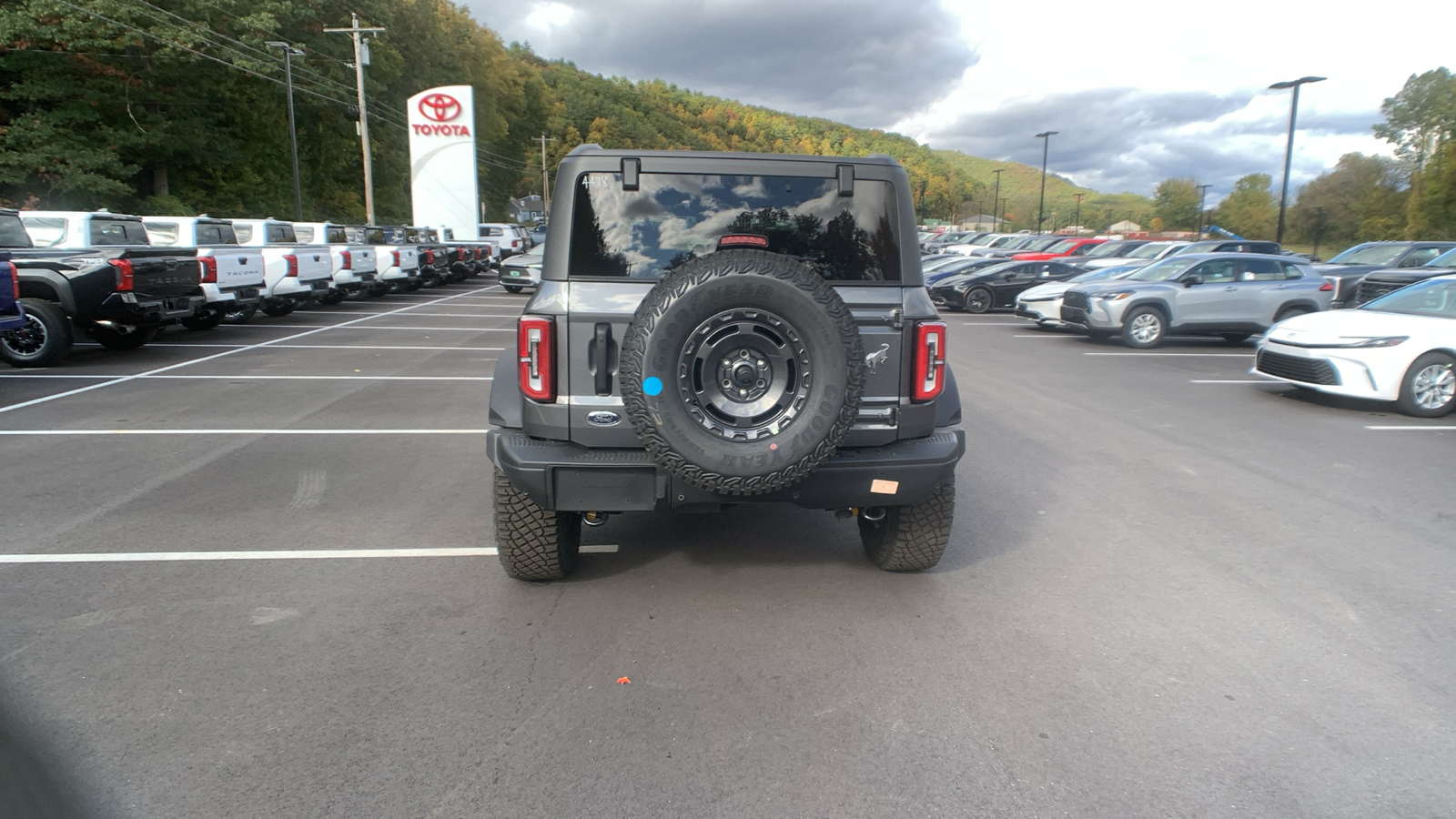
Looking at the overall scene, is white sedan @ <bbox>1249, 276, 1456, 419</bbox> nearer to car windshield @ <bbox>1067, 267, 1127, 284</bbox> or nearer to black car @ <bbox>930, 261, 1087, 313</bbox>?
car windshield @ <bbox>1067, 267, 1127, 284</bbox>

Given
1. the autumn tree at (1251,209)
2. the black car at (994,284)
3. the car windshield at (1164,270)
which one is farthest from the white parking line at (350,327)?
the autumn tree at (1251,209)

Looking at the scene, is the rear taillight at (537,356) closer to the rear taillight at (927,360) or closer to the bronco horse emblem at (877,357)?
the bronco horse emblem at (877,357)

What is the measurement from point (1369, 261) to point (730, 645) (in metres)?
→ 23.5

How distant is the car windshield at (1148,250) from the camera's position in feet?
90.8

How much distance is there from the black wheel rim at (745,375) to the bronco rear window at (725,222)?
1.83 ft

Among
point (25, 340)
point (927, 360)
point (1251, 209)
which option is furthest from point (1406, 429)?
point (1251, 209)

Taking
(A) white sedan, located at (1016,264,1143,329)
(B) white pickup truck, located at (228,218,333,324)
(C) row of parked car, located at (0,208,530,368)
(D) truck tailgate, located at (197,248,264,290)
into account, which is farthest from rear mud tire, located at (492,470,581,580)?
(A) white sedan, located at (1016,264,1143,329)

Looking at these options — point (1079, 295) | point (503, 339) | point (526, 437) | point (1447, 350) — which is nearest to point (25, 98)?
point (503, 339)

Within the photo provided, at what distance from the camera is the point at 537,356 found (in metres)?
3.92

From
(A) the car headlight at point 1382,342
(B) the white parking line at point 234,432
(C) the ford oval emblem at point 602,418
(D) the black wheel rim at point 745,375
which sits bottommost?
(B) the white parking line at point 234,432

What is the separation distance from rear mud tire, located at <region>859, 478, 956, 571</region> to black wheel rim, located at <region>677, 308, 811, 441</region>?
1.06 metres

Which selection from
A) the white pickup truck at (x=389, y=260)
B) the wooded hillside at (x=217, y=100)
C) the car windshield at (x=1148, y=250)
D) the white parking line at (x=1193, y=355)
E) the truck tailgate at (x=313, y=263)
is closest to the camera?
the white parking line at (x=1193, y=355)

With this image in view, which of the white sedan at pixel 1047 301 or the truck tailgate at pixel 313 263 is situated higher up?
the truck tailgate at pixel 313 263

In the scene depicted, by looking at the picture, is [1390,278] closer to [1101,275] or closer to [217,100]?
[1101,275]
